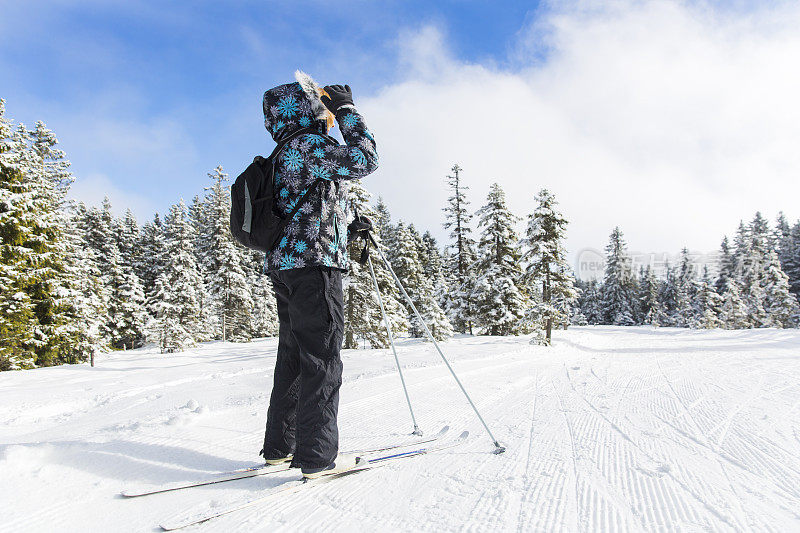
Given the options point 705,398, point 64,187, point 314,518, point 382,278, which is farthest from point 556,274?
point 64,187

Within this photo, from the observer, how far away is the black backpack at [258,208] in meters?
2.36

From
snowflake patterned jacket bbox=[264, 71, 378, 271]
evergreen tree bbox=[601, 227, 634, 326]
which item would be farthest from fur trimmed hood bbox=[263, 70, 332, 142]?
evergreen tree bbox=[601, 227, 634, 326]

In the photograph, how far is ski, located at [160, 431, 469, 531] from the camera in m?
1.71

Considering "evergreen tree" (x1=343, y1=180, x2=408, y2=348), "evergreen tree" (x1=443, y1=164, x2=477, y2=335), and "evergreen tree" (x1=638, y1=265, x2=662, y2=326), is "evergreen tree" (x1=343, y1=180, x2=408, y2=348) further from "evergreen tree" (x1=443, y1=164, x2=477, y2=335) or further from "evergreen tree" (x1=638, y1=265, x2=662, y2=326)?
"evergreen tree" (x1=638, y1=265, x2=662, y2=326)

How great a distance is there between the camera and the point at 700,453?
2488 mm

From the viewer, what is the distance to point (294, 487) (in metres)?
2.04

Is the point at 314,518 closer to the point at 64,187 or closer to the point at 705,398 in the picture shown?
the point at 705,398

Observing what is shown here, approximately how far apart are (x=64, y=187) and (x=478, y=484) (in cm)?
3725

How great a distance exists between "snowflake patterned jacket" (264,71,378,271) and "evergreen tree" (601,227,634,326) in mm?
58001

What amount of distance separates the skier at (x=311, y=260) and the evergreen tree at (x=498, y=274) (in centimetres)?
2158

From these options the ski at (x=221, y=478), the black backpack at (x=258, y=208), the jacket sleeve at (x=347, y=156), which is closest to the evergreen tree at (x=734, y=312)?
the ski at (x=221, y=478)

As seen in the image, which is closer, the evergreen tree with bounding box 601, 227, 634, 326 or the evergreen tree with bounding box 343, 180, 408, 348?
the evergreen tree with bounding box 343, 180, 408, 348

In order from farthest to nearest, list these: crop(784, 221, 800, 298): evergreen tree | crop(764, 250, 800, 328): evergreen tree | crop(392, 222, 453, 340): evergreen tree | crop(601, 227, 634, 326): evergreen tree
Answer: crop(601, 227, 634, 326): evergreen tree → crop(784, 221, 800, 298): evergreen tree → crop(764, 250, 800, 328): evergreen tree → crop(392, 222, 453, 340): evergreen tree

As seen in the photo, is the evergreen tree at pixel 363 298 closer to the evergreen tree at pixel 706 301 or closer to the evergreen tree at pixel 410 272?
the evergreen tree at pixel 410 272
